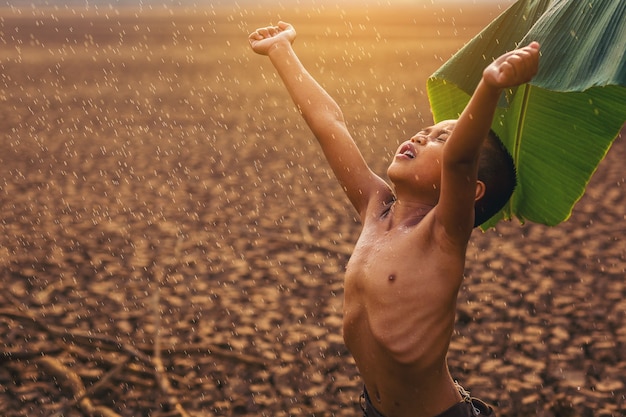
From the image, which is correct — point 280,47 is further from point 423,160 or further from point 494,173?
point 494,173

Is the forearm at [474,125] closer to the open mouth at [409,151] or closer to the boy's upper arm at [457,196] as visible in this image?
the boy's upper arm at [457,196]

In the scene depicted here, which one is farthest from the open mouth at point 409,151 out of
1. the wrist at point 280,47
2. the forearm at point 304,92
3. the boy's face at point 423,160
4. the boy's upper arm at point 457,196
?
the wrist at point 280,47

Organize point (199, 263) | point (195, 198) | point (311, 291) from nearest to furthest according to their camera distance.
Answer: point (311, 291), point (199, 263), point (195, 198)

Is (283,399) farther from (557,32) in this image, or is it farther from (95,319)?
(557,32)

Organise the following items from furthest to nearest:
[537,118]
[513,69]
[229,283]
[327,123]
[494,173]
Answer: [229,283]
[537,118]
[327,123]
[494,173]
[513,69]

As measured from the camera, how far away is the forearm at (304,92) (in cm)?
208

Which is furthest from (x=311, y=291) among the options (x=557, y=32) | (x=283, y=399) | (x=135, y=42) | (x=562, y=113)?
(x=135, y=42)

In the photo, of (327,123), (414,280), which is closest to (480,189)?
(414,280)

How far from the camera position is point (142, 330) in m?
5.16

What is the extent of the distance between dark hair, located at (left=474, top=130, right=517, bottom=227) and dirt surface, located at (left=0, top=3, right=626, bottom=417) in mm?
2666

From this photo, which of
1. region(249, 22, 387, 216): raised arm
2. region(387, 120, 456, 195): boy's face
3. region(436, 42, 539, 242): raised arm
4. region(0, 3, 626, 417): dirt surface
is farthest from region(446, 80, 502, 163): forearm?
region(0, 3, 626, 417): dirt surface

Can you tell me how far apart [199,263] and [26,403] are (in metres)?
2.41

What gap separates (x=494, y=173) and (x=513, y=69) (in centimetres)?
51

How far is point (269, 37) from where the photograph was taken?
215 cm
